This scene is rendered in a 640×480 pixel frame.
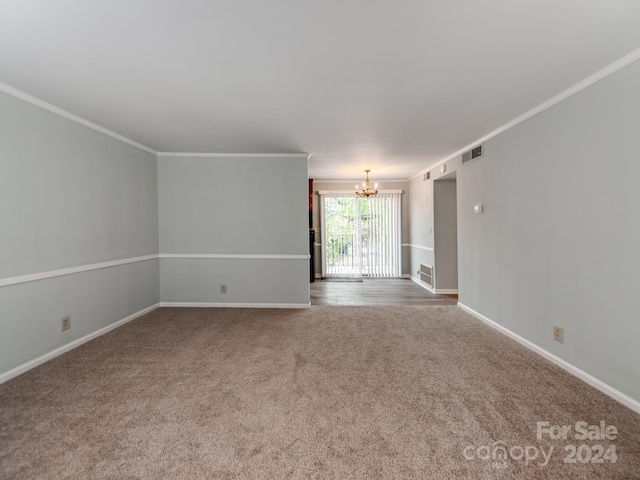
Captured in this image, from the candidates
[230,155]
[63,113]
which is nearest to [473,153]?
[230,155]

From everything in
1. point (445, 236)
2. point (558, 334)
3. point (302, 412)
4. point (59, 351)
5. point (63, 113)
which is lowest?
point (302, 412)

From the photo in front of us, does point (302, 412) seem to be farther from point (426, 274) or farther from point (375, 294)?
point (426, 274)

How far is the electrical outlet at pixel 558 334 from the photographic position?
2.70 m

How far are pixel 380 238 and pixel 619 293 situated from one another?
5.40 meters

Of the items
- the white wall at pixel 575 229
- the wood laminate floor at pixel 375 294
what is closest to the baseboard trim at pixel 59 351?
the wood laminate floor at pixel 375 294

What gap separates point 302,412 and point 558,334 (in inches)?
93.9

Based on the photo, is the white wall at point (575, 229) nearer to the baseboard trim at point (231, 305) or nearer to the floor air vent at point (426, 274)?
the floor air vent at point (426, 274)

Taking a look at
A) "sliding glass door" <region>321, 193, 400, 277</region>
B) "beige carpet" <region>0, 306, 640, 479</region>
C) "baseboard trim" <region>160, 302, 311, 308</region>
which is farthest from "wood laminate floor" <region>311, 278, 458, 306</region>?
"beige carpet" <region>0, 306, 640, 479</region>

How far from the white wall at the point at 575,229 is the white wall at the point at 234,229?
2.65 m

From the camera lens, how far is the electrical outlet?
8.86ft

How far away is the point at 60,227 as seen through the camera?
2986mm

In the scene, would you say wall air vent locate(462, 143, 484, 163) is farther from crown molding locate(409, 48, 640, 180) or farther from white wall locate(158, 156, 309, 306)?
white wall locate(158, 156, 309, 306)

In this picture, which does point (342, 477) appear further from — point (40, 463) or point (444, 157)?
point (444, 157)

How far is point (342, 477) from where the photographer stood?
1.51 meters
